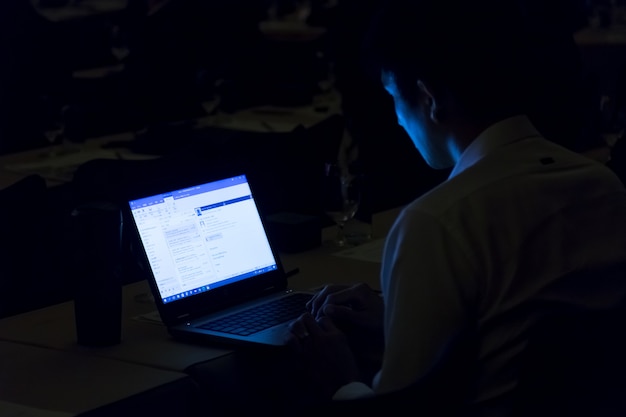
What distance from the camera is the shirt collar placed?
6.25ft

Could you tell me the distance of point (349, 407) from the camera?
1798 millimetres

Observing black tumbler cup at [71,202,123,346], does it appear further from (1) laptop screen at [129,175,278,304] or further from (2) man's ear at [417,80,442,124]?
(2) man's ear at [417,80,442,124]

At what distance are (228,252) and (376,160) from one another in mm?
2655

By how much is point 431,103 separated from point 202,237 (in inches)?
32.0

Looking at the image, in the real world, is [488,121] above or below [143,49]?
below

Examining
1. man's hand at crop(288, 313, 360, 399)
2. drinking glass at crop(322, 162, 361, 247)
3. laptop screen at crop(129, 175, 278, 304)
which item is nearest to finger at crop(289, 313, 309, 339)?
man's hand at crop(288, 313, 360, 399)

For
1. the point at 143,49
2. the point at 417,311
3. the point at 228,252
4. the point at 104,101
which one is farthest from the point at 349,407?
the point at 143,49

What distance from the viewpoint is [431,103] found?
194 cm

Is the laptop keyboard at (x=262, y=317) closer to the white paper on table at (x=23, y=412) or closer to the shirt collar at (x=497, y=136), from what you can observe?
the white paper on table at (x=23, y=412)

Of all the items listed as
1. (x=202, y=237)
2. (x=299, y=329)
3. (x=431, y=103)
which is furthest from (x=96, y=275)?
(x=431, y=103)

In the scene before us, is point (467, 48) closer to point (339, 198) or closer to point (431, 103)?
point (431, 103)

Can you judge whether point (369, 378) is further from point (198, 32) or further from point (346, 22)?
point (198, 32)

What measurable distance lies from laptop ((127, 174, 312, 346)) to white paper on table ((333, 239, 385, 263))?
35 centimetres

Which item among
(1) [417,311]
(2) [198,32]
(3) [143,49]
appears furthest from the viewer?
(2) [198,32]
